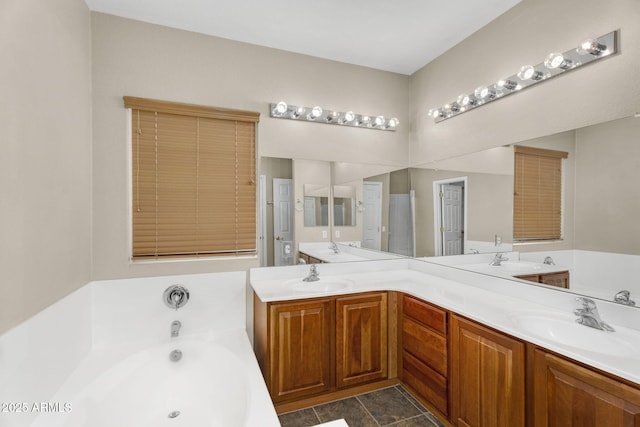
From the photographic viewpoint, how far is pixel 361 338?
2254 millimetres

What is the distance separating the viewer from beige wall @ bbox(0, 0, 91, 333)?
1.21 meters

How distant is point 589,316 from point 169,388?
2.46 meters

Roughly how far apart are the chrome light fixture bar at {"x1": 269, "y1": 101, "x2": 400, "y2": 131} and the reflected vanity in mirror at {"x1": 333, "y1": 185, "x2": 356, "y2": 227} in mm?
609

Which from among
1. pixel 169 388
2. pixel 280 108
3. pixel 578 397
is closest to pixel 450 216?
pixel 578 397

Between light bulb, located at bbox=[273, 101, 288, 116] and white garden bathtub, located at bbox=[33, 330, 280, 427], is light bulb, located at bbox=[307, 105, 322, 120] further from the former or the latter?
white garden bathtub, located at bbox=[33, 330, 280, 427]

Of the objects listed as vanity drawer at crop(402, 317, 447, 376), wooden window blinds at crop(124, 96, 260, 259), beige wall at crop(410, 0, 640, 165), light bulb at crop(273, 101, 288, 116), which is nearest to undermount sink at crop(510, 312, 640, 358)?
vanity drawer at crop(402, 317, 447, 376)

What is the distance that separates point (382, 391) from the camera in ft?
7.60

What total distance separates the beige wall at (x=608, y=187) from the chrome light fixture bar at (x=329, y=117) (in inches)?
60.7

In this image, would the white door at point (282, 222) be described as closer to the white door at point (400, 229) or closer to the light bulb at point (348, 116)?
the light bulb at point (348, 116)

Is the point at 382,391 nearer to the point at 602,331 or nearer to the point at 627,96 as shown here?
the point at 602,331

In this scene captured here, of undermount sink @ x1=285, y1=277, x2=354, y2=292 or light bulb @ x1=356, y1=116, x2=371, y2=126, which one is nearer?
undermount sink @ x1=285, y1=277, x2=354, y2=292

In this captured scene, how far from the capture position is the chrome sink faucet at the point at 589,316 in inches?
56.9

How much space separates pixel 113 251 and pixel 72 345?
63 cm

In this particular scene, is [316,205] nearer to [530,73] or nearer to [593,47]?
[530,73]
